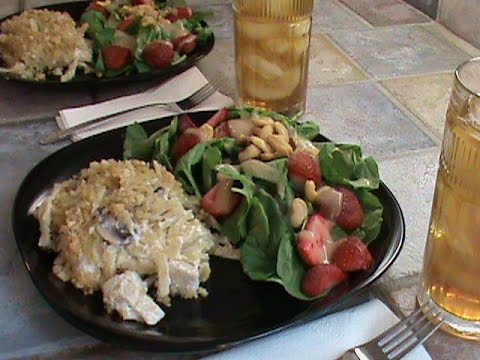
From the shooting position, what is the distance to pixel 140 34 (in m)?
1.14

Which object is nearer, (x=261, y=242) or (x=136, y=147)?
(x=261, y=242)

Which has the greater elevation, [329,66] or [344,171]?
[344,171]

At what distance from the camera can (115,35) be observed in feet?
Result: 3.83

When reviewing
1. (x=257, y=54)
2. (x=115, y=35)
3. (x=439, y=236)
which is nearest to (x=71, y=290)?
(x=439, y=236)

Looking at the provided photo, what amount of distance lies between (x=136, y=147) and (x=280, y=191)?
0.67 feet

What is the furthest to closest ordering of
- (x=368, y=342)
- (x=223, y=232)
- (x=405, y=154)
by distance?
(x=405, y=154)
(x=223, y=232)
(x=368, y=342)

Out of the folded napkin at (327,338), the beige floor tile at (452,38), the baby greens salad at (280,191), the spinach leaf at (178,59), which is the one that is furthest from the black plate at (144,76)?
the folded napkin at (327,338)

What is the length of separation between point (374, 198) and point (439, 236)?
10 centimetres

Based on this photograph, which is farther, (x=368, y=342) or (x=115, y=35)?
(x=115, y=35)

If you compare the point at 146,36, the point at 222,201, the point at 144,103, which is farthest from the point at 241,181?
the point at 146,36

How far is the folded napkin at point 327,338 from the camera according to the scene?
0.65m

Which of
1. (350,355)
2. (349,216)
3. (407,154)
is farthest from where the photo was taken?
(407,154)

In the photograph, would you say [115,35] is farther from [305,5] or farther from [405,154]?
[405,154]

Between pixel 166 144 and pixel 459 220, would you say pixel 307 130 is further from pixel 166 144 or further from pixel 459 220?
pixel 459 220
